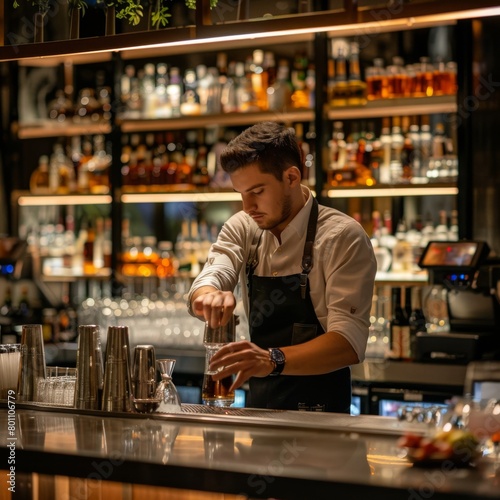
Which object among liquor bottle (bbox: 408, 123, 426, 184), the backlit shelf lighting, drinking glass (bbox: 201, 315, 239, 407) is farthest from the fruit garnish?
the backlit shelf lighting

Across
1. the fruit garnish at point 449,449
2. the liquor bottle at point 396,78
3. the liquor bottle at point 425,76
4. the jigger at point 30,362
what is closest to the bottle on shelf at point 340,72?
the liquor bottle at point 396,78

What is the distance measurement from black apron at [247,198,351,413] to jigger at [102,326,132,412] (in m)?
0.58

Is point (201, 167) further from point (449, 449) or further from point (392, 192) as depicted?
point (449, 449)

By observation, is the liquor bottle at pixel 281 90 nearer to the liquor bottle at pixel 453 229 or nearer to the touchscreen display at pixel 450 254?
the liquor bottle at pixel 453 229

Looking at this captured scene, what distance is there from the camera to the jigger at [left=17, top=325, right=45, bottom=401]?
231 centimetres

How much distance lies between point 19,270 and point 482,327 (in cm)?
268

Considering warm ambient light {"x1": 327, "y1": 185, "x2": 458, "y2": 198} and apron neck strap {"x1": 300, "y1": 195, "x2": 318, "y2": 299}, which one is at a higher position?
warm ambient light {"x1": 327, "y1": 185, "x2": 458, "y2": 198}

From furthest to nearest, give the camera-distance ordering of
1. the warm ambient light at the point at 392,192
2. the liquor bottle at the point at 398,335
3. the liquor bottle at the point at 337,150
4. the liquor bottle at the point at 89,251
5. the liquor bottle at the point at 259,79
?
the liquor bottle at the point at 89,251
the liquor bottle at the point at 259,79
the liquor bottle at the point at 337,150
the warm ambient light at the point at 392,192
the liquor bottle at the point at 398,335

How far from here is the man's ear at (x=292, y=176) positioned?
2.62 meters

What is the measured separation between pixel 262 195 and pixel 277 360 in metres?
0.58

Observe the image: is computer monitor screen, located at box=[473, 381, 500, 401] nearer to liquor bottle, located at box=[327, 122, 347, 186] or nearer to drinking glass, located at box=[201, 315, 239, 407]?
drinking glass, located at box=[201, 315, 239, 407]

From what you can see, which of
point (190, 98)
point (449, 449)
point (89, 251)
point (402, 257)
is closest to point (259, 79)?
point (190, 98)

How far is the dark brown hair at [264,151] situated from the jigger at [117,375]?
2.16 ft

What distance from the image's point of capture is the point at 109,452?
1732 mm
